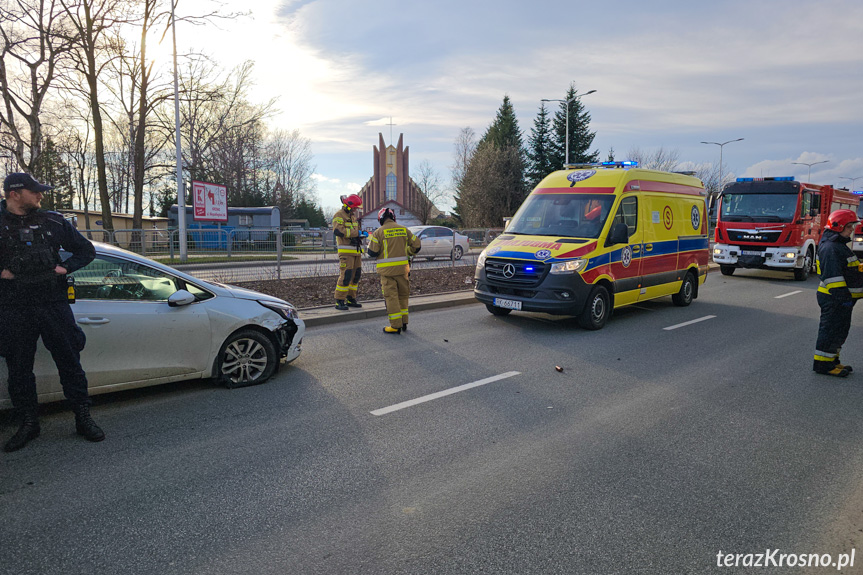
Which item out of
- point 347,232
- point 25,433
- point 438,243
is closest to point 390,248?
point 347,232

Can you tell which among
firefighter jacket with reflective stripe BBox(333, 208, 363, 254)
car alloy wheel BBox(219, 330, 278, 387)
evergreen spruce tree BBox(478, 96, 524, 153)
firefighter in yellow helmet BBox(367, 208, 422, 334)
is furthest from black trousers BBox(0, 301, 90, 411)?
evergreen spruce tree BBox(478, 96, 524, 153)

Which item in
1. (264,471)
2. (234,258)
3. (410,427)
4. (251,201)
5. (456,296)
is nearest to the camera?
(264,471)

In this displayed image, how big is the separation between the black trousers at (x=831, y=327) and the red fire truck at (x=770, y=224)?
11.2 metres

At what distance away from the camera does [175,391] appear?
5.62 metres

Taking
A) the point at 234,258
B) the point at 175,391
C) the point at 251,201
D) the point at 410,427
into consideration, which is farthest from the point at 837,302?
the point at 251,201

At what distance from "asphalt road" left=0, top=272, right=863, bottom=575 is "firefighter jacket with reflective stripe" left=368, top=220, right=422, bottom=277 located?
2.00 m

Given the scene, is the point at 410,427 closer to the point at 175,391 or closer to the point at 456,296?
the point at 175,391

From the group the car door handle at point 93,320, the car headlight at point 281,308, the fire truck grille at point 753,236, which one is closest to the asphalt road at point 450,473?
the car headlight at point 281,308

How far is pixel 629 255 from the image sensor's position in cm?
939

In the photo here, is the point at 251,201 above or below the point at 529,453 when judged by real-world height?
above

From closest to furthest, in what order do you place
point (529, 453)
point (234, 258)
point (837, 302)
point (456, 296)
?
1. point (529, 453)
2. point (837, 302)
3. point (456, 296)
4. point (234, 258)

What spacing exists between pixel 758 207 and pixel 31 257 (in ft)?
59.2

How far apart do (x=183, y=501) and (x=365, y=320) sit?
6563 millimetres

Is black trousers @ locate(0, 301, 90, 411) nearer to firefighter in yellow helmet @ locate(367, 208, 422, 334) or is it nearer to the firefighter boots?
firefighter in yellow helmet @ locate(367, 208, 422, 334)
